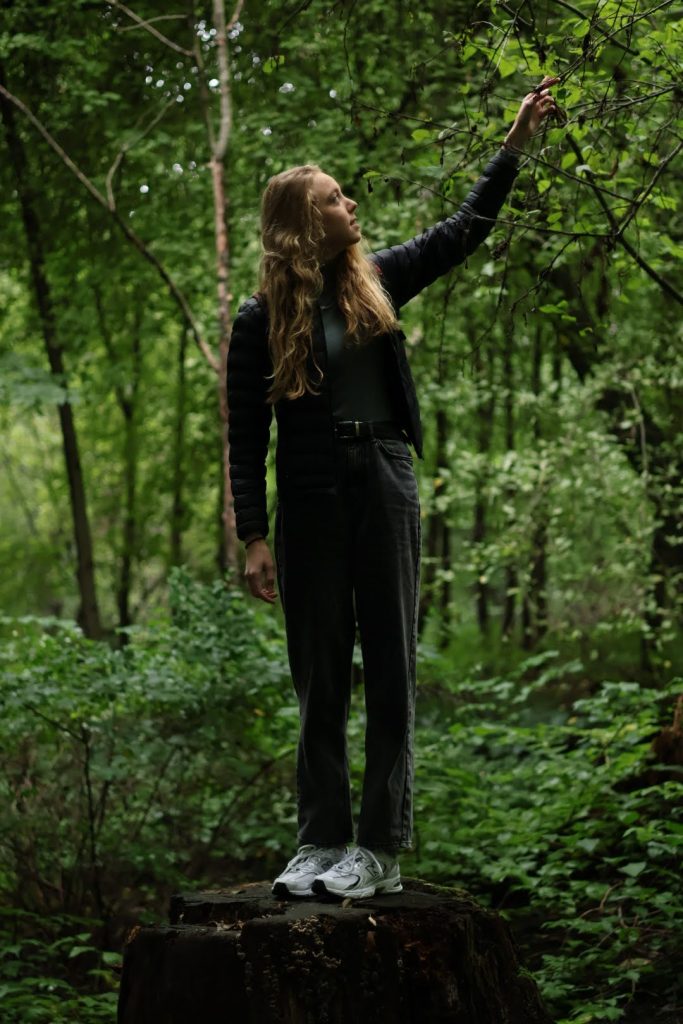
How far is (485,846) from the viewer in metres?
5.74

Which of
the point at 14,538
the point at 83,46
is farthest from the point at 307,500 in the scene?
the point at 14,538

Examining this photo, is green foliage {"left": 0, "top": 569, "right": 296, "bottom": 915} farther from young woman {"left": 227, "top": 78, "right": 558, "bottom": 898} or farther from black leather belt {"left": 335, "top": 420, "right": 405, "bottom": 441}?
black leather belt {"left": 335, "top": 420, "right": 405, "bottom": 441}

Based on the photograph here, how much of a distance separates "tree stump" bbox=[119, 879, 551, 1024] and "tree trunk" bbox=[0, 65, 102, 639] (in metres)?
7.00

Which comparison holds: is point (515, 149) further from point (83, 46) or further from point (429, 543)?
point (429, 543)

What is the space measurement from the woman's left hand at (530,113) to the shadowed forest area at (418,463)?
97 millimetres

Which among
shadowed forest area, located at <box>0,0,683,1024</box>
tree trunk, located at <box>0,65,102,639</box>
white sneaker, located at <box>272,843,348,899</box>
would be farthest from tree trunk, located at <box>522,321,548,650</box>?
white sneaker, located at <box>272,843,348,899</box>

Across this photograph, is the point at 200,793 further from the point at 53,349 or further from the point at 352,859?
the point at 53,349

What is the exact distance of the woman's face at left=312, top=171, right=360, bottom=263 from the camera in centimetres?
350

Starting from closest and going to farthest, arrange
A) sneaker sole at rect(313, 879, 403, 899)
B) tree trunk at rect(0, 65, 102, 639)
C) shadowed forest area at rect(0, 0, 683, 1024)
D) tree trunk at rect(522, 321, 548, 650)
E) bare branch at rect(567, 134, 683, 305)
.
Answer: sneaker sole at rect(313, 879, 403, 899) < bare branch at rect(567, 134, 683, 305) < shadowed forest area at rect(0, 0, 683, 1024) < tree trunk at rect(522, 321, 548, 650) < tree trunk at rect(0, 65, 102, 639)

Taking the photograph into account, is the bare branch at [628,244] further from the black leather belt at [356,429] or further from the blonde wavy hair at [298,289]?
the black leather belt at [356,429]

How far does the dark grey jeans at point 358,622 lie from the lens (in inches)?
137

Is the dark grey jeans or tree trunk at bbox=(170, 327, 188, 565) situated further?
tree trunk at bbox=(170, 327, 188, 565)

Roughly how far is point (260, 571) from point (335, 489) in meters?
0.37

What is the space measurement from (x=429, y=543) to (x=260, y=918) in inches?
466
